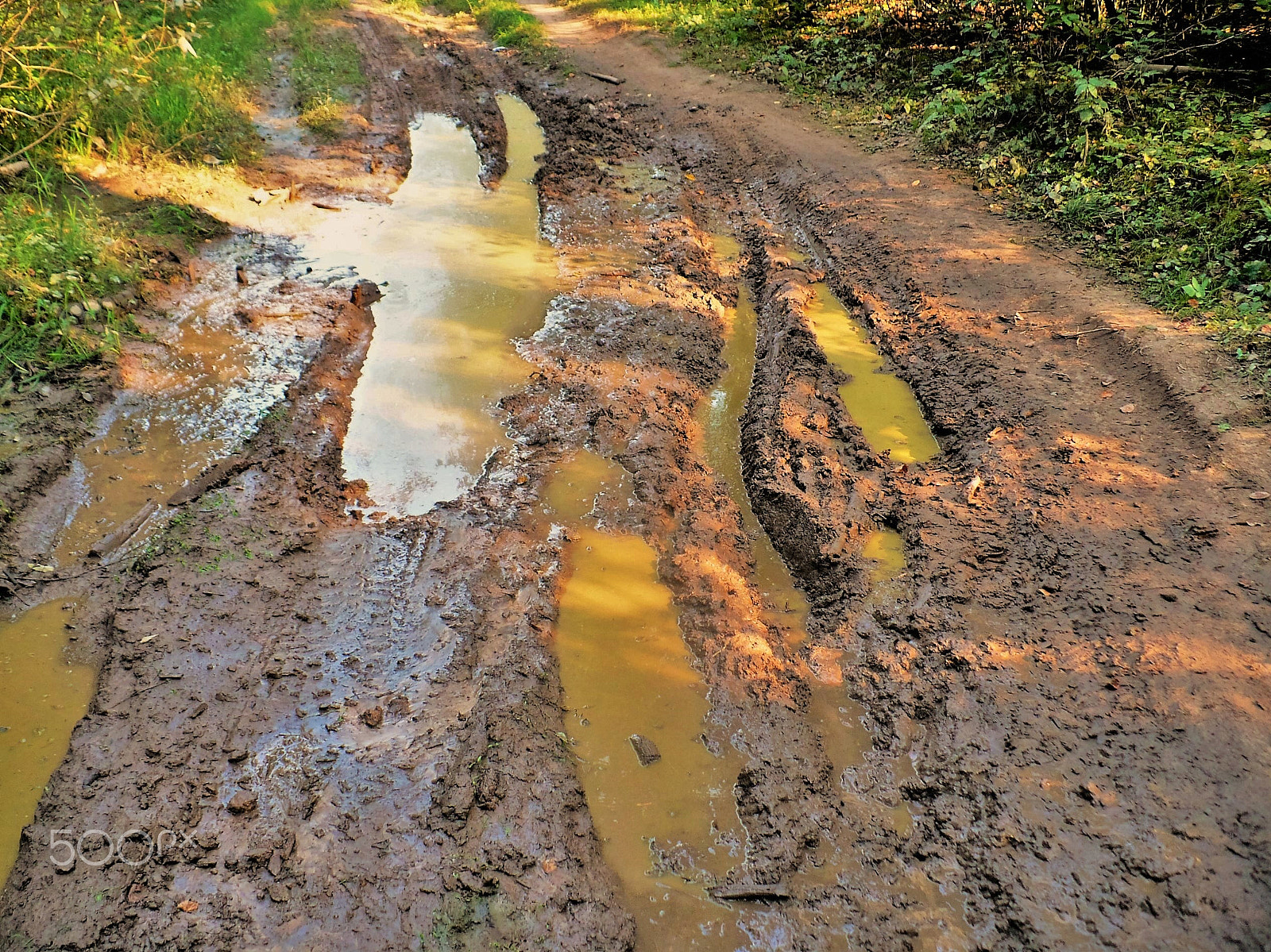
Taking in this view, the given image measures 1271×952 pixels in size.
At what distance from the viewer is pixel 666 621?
161 inches

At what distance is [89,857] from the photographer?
2873 mm

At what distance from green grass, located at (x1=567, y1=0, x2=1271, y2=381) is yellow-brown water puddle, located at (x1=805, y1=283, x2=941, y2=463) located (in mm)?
2240

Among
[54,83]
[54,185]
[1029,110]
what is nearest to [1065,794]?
[1029,110]

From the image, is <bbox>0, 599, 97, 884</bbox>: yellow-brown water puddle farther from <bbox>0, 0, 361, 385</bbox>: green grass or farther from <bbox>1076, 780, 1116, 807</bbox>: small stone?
<bbox>1076, 780, 1116, 807</bbox>: small stone

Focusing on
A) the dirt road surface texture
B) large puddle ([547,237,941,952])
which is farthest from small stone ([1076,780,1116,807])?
large puddle ([547,237,941,952])

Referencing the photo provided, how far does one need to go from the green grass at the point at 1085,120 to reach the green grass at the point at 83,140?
24.8 ft

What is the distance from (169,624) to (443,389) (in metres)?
2.64

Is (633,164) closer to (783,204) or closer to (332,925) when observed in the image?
(783,204)

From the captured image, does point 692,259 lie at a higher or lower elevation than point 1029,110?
lower

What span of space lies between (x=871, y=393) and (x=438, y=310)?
393 centimetres

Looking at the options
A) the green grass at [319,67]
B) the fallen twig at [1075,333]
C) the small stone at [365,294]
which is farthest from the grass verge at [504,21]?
the fallen twig at [1075,333]

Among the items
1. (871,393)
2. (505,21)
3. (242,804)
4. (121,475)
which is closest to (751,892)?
(242,804)

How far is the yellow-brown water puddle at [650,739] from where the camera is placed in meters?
3.00

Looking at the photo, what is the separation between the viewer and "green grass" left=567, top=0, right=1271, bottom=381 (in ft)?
19.5
